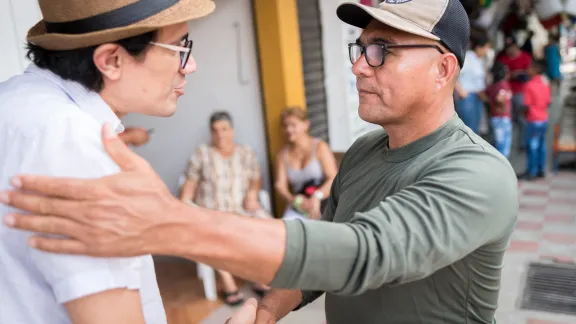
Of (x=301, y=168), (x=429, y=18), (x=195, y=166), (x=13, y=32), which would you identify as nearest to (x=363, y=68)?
(x=429, y=18)

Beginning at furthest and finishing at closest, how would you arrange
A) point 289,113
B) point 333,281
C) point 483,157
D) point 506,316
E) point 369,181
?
point 289,113, point 506,316, point 369,181, point 483,157, point 333,281

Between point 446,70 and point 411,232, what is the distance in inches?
29.0

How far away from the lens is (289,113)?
15.8 feet

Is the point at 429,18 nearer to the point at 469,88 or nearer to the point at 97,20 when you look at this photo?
the point at 97,20

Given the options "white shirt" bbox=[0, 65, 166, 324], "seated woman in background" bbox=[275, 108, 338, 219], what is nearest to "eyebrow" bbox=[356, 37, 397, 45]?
"white shirt" bbox=[0, 65, 166, 324]

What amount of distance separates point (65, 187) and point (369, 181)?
3.41ft

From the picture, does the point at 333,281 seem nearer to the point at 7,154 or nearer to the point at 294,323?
the point at 7,154

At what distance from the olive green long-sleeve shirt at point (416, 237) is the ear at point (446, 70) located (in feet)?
0.43

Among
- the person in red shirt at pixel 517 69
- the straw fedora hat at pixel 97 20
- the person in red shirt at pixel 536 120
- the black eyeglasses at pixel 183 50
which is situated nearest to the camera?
the straw fedora hat at pixel 97 20

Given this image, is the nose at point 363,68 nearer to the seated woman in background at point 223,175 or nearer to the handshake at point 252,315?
the handshake at point 252,315

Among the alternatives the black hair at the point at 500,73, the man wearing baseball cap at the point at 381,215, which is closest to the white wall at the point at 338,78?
the black hair at the point at 500,73

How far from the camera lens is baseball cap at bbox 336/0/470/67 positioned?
160 centimetres

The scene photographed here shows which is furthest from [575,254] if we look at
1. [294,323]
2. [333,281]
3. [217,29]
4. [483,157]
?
[333,281]

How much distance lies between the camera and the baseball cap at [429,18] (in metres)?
1.60
